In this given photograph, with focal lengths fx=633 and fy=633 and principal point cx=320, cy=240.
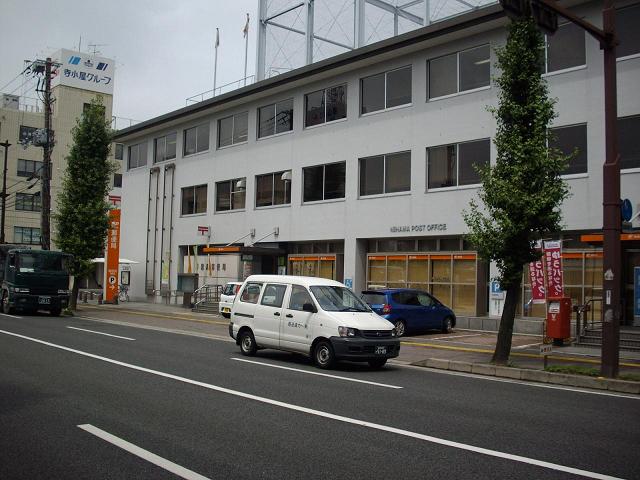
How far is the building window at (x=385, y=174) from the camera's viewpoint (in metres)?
26.5

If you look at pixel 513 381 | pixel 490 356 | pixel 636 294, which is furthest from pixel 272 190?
pixel 513 381

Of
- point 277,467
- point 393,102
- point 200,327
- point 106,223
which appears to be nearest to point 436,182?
point 393,102

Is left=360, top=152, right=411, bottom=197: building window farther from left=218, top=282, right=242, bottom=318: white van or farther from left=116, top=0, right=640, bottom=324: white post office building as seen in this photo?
left=218, top=282, right=242, bottom=318: white van

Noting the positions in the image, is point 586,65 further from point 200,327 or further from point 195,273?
point 195,273

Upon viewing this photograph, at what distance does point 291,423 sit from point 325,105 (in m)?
24.4

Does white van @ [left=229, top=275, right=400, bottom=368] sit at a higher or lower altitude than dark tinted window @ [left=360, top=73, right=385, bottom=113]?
lower

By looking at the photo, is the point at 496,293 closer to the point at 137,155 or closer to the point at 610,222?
the point at 610,222

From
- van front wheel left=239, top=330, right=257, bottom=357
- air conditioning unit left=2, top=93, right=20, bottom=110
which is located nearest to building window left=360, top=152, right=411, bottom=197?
van front wheel left=239, top=330, right=257, bottom=357

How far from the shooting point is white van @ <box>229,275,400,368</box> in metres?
12.7

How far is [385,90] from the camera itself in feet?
90.6

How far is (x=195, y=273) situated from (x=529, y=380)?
2729cm

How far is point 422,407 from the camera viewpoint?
352 inches

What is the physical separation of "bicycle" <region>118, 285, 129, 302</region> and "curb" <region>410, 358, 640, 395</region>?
30.8 m

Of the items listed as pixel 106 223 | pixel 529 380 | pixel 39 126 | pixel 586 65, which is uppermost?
pixel 39 126
